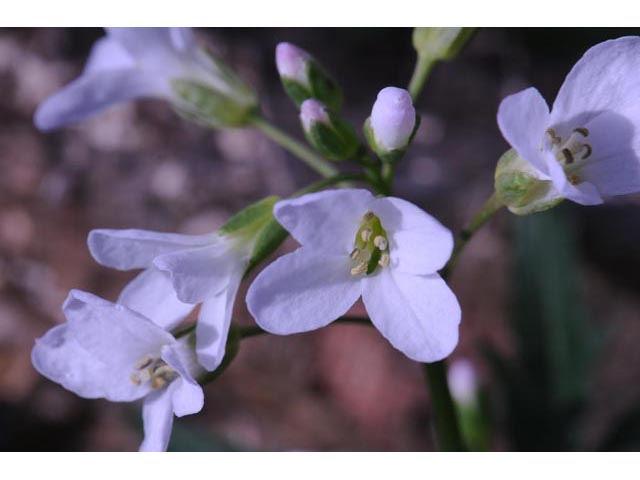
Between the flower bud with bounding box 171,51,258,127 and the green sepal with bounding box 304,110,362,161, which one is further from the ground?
the green sepal with bounding box 304,110,362,161

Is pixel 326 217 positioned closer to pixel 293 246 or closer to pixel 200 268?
pixel 200 268

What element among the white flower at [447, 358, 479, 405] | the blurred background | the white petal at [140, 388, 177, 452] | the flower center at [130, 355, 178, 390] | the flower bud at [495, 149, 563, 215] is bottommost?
the blurred background

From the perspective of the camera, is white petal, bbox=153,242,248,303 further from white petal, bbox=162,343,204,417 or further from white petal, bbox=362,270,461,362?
white petal, bbox=362,270,461,362

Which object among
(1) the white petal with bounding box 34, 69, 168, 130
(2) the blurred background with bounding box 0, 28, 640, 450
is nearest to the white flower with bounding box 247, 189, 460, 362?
(1) the white petal with bounding box 34, 69, 168, 130

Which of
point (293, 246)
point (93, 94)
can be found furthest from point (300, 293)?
point (293, 246)

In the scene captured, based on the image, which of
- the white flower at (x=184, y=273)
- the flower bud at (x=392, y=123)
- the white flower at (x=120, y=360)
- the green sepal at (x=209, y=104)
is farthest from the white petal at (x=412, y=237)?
the green sepal at (x=209, y=104)

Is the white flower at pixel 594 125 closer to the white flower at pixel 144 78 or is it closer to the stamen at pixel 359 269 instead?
the stamen at pixel 359 269

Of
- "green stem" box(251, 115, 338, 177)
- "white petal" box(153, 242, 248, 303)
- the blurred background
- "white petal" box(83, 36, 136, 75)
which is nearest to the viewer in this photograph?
"white petal" box(153, 242, 248, 303)
